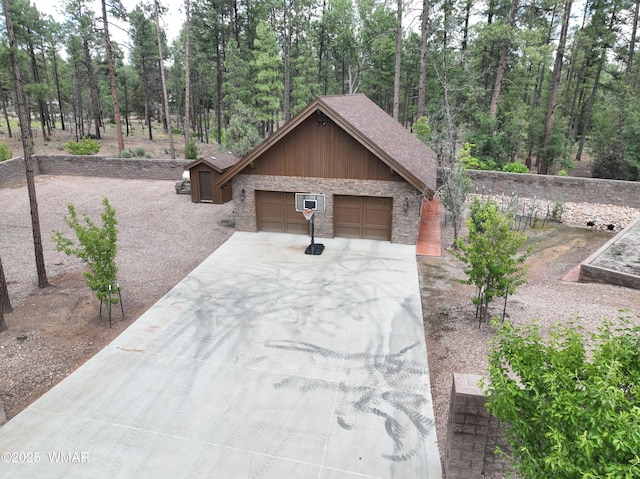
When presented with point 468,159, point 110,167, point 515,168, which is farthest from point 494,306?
point 110,167

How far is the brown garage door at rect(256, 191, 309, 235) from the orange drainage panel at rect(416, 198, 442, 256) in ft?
15.7

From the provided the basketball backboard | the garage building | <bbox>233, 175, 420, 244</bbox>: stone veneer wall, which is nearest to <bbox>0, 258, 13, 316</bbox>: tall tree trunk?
the garage building

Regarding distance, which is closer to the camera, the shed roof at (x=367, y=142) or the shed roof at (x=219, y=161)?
the shed roof at (x=367, y=142)

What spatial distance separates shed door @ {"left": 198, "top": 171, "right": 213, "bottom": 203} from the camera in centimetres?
2275

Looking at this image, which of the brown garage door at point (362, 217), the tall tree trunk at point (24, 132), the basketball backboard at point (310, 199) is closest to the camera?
the tall tree trunk at point (24, 132)

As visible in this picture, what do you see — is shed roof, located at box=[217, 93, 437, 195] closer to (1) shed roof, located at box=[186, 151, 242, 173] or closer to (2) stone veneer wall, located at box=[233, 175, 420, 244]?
(2) stone veneer wall, located at box=[233, 175, 420, 244]

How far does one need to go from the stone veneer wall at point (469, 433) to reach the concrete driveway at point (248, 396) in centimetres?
54

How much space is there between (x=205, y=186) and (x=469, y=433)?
64.1 feet

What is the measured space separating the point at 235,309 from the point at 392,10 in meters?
38.9

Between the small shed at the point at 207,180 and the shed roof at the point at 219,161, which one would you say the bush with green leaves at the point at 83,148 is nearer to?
the shed roof at the point at 219,161

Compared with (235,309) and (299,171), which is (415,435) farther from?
(299,171)

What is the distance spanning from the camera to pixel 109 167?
94.9ft

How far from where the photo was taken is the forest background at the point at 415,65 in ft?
87.7

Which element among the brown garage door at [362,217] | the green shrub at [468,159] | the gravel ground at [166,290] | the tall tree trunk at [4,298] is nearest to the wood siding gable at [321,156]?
the brown garage door at [362,217]
